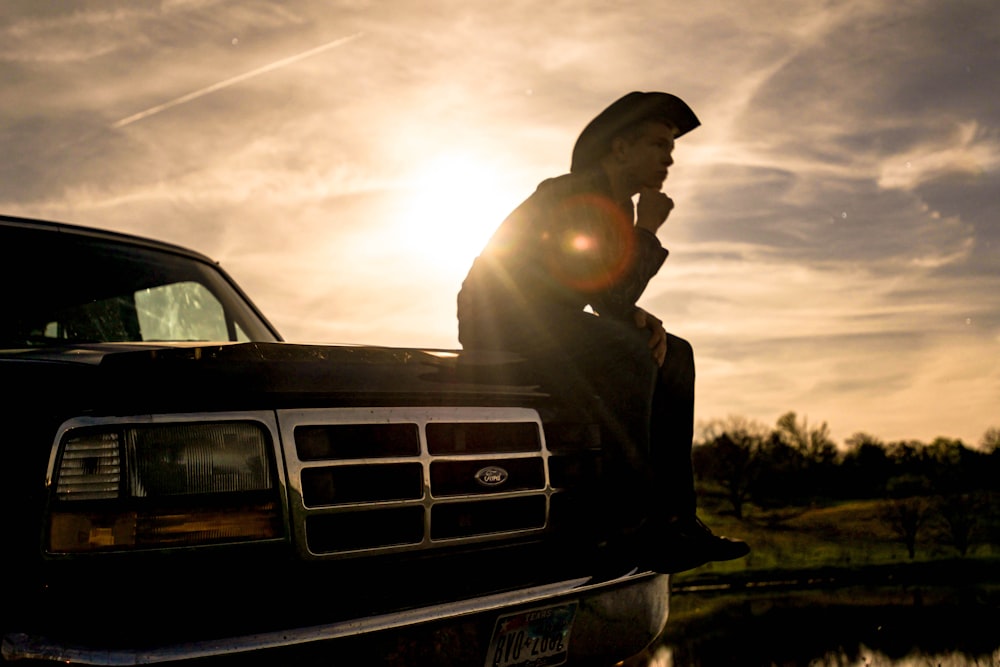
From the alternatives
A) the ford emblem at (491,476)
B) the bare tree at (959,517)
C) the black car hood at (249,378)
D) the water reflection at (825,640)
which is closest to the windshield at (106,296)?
the black car hood at (249,378)

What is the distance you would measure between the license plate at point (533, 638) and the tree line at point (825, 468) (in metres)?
53.7

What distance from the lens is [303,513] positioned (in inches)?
74.7

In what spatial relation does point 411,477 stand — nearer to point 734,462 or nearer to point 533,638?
point 533,638

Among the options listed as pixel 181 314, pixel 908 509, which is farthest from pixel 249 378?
pixel 908 509

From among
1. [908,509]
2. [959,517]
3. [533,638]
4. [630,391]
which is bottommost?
[959,517]

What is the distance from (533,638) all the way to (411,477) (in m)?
0.62

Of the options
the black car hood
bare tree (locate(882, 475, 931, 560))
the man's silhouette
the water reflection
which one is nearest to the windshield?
the black car hood

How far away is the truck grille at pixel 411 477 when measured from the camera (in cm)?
194

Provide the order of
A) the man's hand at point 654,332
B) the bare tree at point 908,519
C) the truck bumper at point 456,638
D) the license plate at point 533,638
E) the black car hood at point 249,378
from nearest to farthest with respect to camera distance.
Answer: the truck bumper at point 456,638 < the black car hood at point 249,378 < the license plate at point 533,638 < the man's hand at point 654,332 < the bare tree at point 908,519

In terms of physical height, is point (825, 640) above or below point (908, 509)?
above

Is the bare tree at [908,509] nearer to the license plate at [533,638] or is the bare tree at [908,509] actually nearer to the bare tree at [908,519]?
the bare tree at [908,519]

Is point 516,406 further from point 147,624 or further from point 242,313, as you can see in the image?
point 242,313

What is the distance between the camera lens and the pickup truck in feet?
5.59

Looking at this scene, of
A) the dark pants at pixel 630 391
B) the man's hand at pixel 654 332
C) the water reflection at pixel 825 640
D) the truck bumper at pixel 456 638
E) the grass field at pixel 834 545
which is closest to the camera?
the truck bumper at pixel 456 638
